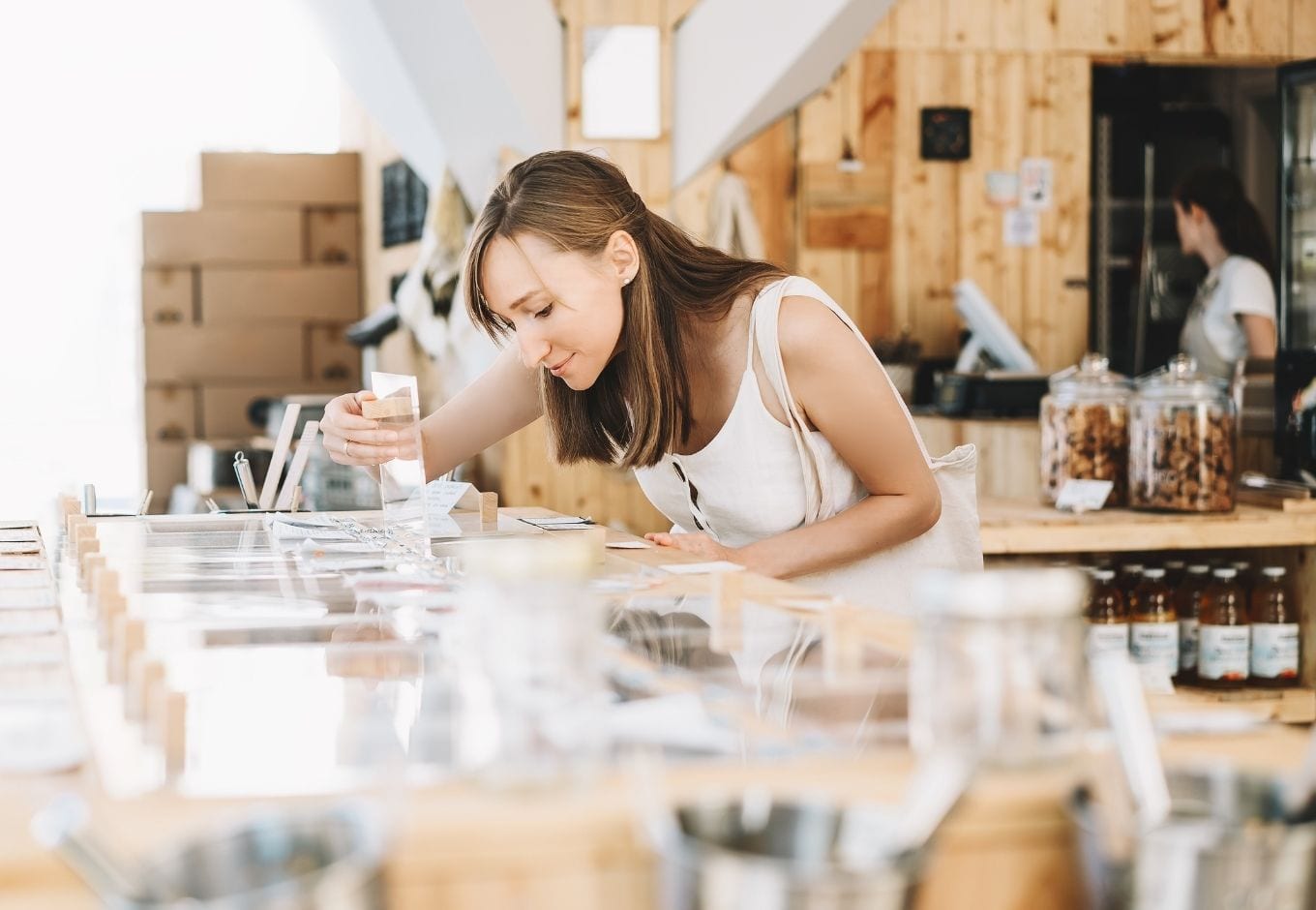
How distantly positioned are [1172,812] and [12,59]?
8342 millimetres

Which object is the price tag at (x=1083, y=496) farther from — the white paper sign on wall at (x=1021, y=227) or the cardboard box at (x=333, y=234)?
the cardboard box at (x=333, y=234)

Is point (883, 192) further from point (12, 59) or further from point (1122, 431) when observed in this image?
point (12, 59)

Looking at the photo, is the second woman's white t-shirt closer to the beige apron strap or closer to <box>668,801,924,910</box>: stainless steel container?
the beige apron strap

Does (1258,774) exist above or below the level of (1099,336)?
below

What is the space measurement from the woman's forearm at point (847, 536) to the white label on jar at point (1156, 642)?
104 centimetres

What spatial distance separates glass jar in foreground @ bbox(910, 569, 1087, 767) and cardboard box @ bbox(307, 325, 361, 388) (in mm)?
6375

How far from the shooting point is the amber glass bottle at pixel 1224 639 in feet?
9.55

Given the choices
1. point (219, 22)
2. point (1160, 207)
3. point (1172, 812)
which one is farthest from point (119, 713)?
point (219, 22)

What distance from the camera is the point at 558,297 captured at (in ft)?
6.36

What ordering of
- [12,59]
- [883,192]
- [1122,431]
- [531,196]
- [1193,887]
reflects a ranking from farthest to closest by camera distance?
[12,59], [883,192], [1122,431], [531,196], [1193,887]

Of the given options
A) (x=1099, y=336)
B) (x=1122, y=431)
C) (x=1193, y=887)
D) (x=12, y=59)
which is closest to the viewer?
(x=1193, y=887)

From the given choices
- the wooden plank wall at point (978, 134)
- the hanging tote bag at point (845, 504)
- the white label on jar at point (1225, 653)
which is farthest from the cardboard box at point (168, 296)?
the hanging tote bag at point (845, 504)

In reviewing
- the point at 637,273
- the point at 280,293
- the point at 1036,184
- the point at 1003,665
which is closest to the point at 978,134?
the point at 1036,184

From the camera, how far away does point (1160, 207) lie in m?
6.12
